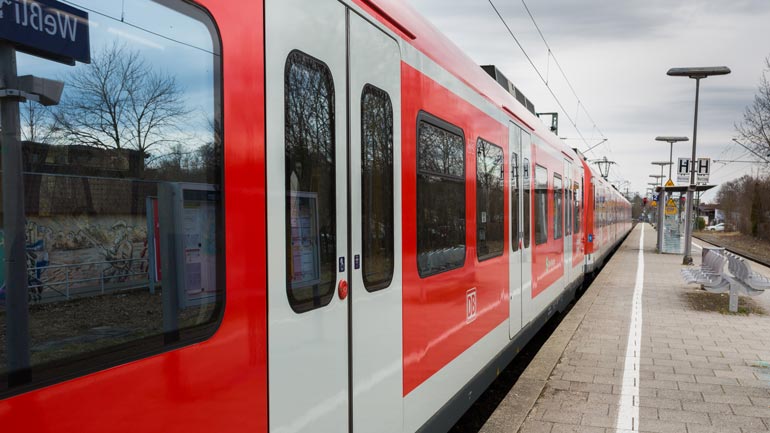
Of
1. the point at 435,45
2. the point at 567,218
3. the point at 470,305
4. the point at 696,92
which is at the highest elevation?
the point at 696,92

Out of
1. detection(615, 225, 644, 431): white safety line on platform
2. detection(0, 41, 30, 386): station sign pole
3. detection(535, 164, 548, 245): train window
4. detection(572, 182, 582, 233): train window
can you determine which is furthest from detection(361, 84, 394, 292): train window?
detection(572, 182, 582, 233): train window

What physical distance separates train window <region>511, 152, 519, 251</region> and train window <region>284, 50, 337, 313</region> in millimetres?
4048

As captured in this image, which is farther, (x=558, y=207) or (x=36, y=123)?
(x=558, y=207)

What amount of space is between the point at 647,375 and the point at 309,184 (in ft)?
17.5

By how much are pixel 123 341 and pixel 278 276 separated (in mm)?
714

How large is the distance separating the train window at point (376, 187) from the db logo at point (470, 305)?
1.50 metres

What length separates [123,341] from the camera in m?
1.79

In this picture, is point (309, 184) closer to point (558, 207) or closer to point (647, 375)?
point (647, 375)

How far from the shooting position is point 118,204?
1763mm

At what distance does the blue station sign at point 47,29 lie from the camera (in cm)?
150

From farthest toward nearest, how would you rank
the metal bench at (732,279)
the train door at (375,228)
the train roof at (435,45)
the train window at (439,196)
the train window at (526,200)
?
the metal bench at (732,279) < the train window at (526,200) < the train window at (439,196) < the train roof at (435,45) < the train door at (375,228)

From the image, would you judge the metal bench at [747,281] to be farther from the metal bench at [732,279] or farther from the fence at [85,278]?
the fence at [85,278]

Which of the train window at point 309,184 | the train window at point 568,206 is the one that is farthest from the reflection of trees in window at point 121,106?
the train window at point 568,206

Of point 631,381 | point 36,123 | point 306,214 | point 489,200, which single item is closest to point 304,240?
point 306,214
